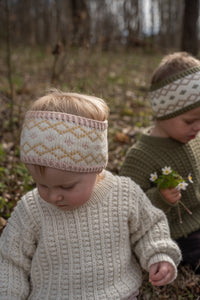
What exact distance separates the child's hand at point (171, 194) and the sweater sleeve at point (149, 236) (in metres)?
0.22

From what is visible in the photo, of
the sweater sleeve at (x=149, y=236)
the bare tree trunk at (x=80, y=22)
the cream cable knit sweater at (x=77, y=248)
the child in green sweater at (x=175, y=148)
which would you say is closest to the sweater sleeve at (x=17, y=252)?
the cream cable knit sweater at (x=77, y=248)

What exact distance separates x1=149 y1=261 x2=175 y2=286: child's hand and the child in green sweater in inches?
17.4

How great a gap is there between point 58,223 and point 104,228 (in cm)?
25

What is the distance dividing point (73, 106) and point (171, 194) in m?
0.93

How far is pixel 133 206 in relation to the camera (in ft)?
5.80

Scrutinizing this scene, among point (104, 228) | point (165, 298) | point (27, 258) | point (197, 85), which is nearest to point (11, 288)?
point (27, 258)

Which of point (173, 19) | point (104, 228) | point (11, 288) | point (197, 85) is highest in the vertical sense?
point (197, 85)

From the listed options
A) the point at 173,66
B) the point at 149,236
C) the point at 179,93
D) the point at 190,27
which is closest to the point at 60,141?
the point at 149,236

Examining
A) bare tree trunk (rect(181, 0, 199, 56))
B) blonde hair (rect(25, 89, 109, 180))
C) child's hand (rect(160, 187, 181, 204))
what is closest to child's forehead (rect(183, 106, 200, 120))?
child's hand (rect(160, 187, 181, 204))

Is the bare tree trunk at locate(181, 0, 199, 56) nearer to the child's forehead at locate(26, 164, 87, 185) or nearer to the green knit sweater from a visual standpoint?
the green knit sweater

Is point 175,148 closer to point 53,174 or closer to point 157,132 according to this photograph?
point 157,132

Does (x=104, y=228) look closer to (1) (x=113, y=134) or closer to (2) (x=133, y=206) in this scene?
(2) (x=133, y=206)

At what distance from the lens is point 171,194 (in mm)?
2033

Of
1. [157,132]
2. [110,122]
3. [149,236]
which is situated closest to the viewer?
[149,236]
